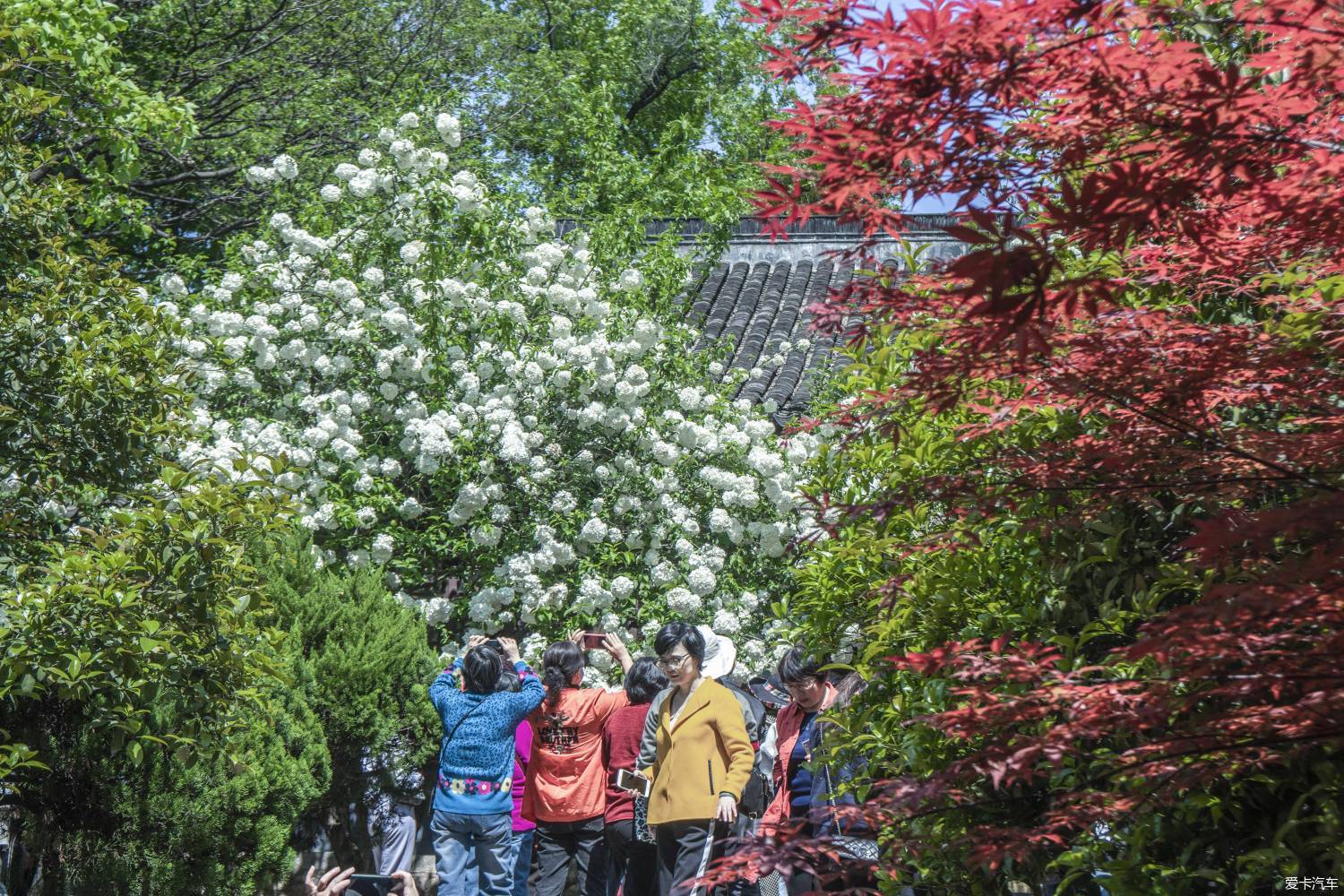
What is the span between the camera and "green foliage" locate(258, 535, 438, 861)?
7035 millimetres

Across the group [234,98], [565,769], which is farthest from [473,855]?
[234,98]

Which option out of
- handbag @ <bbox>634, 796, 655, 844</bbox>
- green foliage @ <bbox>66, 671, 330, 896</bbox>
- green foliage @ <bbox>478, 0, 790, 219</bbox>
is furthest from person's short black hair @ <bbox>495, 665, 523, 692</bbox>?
green foliage @ <bbox>478, 0, 790, 219</bbox>

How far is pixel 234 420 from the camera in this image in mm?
8742

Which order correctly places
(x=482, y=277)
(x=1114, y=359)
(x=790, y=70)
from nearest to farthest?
(x=790, y=70) < (x=1114, y=359) < (x=482, y=277)

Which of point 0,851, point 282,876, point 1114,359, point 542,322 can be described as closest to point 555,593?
point 542,322

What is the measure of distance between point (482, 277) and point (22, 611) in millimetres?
5041

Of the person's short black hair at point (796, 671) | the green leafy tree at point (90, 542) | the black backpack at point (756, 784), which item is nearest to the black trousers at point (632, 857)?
the black backpack at point (756, 784)

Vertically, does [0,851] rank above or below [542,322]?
below

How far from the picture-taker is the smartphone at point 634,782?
6395 mm

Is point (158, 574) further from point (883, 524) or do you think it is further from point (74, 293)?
point (883, 524)

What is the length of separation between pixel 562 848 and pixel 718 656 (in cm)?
142

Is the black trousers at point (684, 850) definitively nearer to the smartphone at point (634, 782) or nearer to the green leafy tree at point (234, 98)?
the smartphone at point (634, 782)

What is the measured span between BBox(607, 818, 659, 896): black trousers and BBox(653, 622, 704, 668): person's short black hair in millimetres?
1356

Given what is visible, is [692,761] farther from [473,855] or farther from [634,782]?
[473,855]
